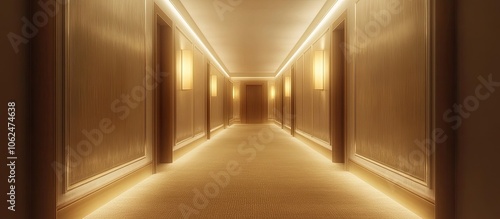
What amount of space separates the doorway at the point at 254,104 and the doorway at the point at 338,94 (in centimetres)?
1244

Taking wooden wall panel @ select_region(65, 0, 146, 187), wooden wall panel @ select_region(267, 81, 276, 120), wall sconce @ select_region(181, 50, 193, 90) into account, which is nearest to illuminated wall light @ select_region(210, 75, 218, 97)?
wall sconce @ select_region(181, 50, 193, 90)

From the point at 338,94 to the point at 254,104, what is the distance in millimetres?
12855

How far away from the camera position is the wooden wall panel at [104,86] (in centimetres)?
271

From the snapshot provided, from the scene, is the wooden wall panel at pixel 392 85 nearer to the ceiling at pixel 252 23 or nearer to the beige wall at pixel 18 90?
the ceiling at pixel 252 23

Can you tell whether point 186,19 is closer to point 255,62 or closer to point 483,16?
point 483,16

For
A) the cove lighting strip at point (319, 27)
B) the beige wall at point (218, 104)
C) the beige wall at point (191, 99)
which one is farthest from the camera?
the beige wall at point (218, 104)

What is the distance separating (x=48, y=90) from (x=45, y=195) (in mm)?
721

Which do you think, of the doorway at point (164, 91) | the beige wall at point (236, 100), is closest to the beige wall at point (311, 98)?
the doorway at point (164, 91)

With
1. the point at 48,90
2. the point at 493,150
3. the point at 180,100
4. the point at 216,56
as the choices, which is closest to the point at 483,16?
the point at 493,150

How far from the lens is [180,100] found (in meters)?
6.39

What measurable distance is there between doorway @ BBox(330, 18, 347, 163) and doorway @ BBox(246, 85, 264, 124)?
40.8ft

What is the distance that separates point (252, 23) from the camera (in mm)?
7246

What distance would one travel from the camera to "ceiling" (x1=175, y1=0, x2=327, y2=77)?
5.98 meters

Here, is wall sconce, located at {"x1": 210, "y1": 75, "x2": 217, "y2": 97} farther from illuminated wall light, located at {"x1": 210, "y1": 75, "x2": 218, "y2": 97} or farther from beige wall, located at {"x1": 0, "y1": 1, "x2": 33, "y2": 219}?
beige wall, located at {"x1": 0, "y1": 1, "x2": 33, "y2": 219}
